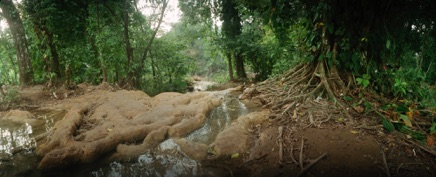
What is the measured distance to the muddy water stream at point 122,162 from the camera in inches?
117

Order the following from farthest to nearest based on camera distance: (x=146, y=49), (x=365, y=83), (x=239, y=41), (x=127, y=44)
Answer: (x=239, y=41)
(x=146, y=49)
(x=127, y=44)
(x=365, y=83)

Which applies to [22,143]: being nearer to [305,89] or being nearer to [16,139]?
[16,139]

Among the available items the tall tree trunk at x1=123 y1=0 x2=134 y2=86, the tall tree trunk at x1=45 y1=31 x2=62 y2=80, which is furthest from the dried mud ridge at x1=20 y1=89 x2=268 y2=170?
the tall tree trunk at x1=45 y1=31 x2=62 y2=80

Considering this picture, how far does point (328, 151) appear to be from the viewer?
9.78 ft

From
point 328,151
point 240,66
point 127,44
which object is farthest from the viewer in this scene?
point 240,66

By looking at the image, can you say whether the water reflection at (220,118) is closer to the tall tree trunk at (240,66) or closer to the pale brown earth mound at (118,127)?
the pale brown earth mound at (118,127)

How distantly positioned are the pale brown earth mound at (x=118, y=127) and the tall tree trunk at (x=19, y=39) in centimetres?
518

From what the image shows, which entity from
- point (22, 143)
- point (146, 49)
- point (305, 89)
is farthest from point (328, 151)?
point (146, 49)

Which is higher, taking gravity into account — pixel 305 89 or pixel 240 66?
pixel 240 66

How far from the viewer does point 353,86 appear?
4.54 m

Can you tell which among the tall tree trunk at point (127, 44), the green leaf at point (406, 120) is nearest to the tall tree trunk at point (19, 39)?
the tall tree trunk at point (127, 44)

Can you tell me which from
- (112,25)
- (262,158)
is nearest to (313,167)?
(262,158)

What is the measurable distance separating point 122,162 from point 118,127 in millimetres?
974

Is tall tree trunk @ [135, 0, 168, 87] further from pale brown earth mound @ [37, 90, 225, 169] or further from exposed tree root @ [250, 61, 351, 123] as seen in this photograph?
exposed tree root @ [250, 61, 351, 123]
